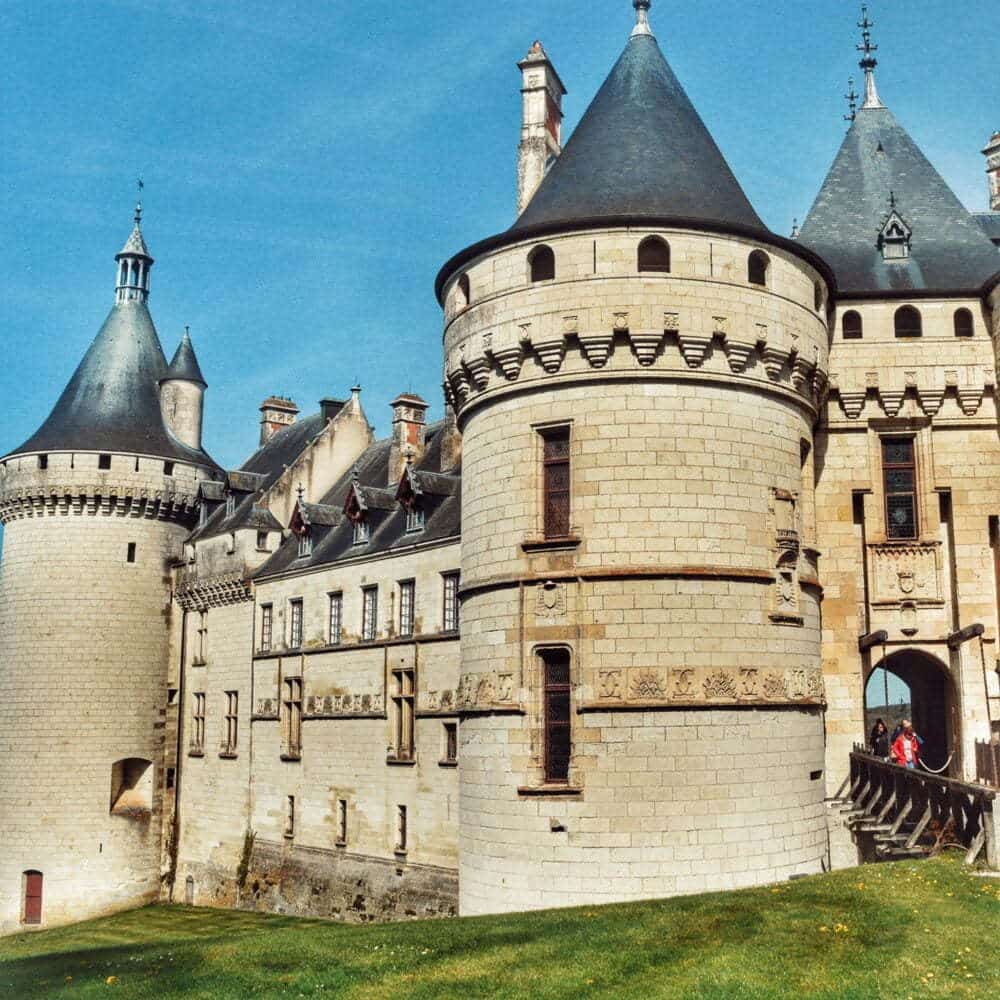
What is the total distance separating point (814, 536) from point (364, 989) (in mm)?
11868

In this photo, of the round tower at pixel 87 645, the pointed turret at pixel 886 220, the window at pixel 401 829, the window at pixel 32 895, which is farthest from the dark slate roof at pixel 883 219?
the window at pixel 32 895

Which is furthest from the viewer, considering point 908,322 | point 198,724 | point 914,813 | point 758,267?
point 198,724

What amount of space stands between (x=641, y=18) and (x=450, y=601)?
13292 mm

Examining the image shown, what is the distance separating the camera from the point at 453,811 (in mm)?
26422

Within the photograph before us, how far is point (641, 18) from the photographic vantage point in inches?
902

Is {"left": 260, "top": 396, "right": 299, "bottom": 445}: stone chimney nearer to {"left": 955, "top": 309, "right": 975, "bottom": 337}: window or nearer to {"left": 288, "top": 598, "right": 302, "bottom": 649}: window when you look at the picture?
{"left": 288, "top": 598, "right": 302, "bottom": 649}: window

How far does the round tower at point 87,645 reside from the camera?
37438 millimetres

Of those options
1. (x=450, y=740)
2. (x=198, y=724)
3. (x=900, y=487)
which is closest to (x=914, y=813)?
(x=900, y=487)

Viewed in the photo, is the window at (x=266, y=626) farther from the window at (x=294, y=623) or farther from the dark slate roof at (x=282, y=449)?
the dark slate roof at (x=282, y=449)

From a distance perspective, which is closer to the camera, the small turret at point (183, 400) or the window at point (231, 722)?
the window at point (231, 722)

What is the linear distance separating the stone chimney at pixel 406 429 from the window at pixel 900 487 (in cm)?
1582

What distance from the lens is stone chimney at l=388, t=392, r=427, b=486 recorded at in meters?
35.2

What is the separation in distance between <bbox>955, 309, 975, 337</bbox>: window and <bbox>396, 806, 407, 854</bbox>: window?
16338mm

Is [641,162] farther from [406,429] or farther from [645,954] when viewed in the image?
[406,429]
